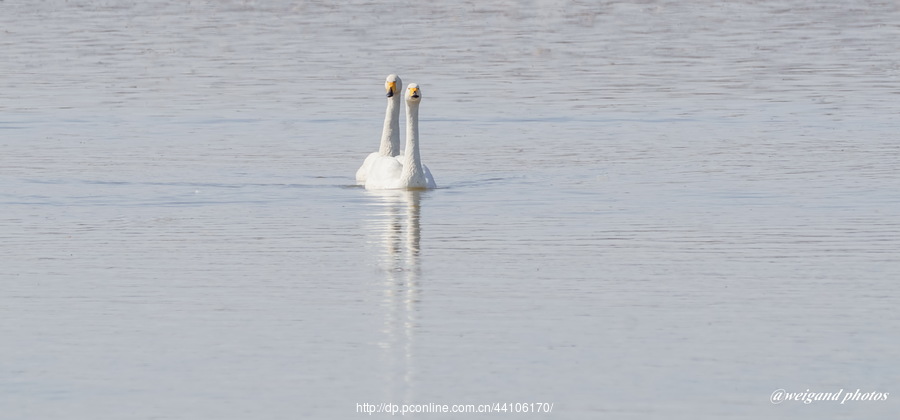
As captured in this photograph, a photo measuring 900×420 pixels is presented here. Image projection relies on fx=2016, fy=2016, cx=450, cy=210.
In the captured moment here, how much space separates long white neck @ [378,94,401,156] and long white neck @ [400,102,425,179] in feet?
4.79

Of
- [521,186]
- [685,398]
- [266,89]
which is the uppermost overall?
[266,89]

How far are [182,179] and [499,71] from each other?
13570mm

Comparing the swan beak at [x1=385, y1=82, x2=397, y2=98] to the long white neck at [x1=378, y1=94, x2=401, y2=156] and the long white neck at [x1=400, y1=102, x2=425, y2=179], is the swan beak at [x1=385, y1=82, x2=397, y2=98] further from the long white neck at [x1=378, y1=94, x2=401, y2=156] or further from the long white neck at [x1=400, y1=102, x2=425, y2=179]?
the long white neck at [x1=400, y1=102, x2=425, y2=179]

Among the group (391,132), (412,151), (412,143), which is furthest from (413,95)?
(391,132)

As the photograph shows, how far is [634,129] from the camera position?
2483 cm

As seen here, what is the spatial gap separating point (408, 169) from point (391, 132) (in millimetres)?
2739

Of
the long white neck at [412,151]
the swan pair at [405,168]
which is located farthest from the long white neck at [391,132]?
the long white neck at [412,151]

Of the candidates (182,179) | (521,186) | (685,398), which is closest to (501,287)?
(685,398)

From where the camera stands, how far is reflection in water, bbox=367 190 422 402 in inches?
415

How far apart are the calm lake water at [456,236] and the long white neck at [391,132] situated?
517 mm

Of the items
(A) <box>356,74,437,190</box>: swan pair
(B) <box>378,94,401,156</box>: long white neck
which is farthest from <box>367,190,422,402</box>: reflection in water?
(B) <box>378,94,401,156</box>: long white neck

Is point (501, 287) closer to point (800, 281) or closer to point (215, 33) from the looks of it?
point (800, 281)

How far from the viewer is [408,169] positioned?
19859 mm

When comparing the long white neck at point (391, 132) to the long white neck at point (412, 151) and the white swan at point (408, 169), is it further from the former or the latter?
the long white neck at point (412, 151)
